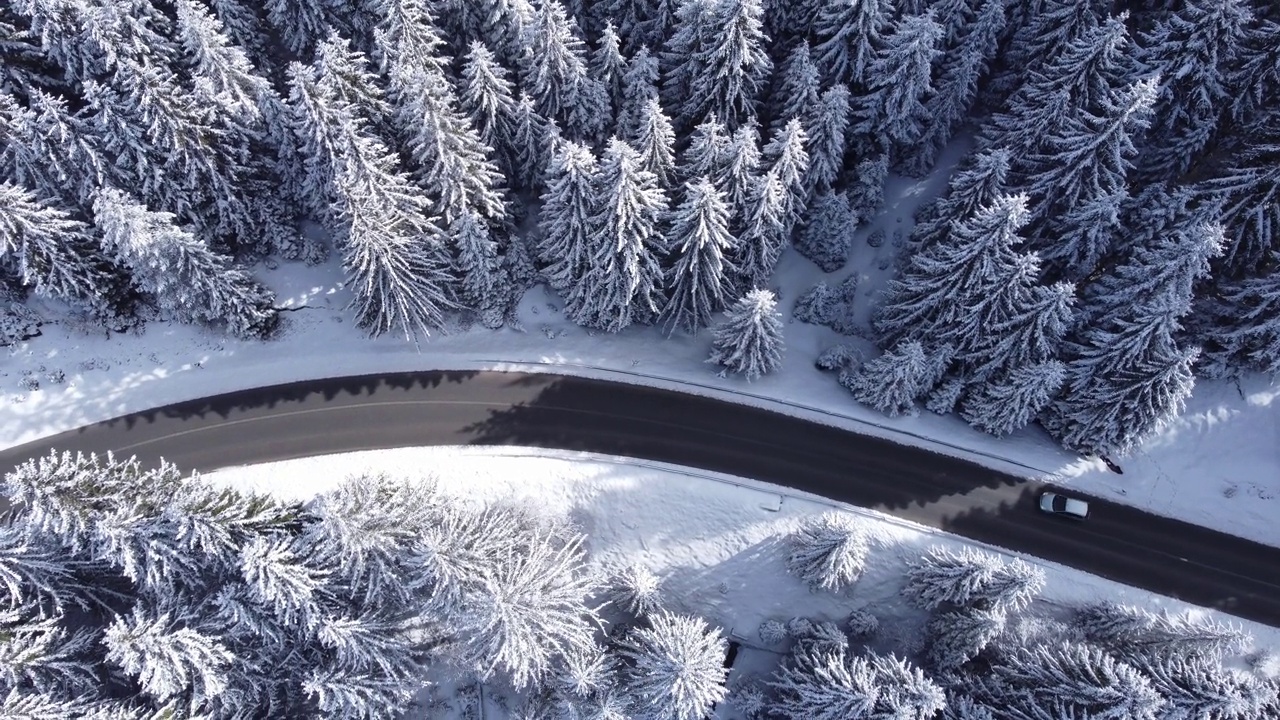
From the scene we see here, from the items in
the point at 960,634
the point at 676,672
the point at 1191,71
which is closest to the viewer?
the point at 676,672

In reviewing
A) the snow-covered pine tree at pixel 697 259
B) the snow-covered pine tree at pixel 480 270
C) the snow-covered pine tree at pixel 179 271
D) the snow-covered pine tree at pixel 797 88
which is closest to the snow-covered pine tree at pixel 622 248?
the snow-covered pine tree at pixel 697 259

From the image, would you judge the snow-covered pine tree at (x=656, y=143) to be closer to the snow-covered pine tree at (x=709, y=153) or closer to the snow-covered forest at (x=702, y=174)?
the snow-covered forest at (x=702, y=174)

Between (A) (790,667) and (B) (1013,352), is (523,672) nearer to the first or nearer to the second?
(A) (790,667)

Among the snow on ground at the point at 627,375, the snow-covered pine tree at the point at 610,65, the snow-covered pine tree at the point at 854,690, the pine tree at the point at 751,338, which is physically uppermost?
the snow-covered pine tree at the point at 610,65

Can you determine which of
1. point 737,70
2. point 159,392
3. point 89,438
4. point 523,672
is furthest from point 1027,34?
point 89,438

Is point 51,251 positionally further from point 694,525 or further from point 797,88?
point 797,88

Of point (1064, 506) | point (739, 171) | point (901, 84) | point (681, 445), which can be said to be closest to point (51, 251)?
point (681, 445)
